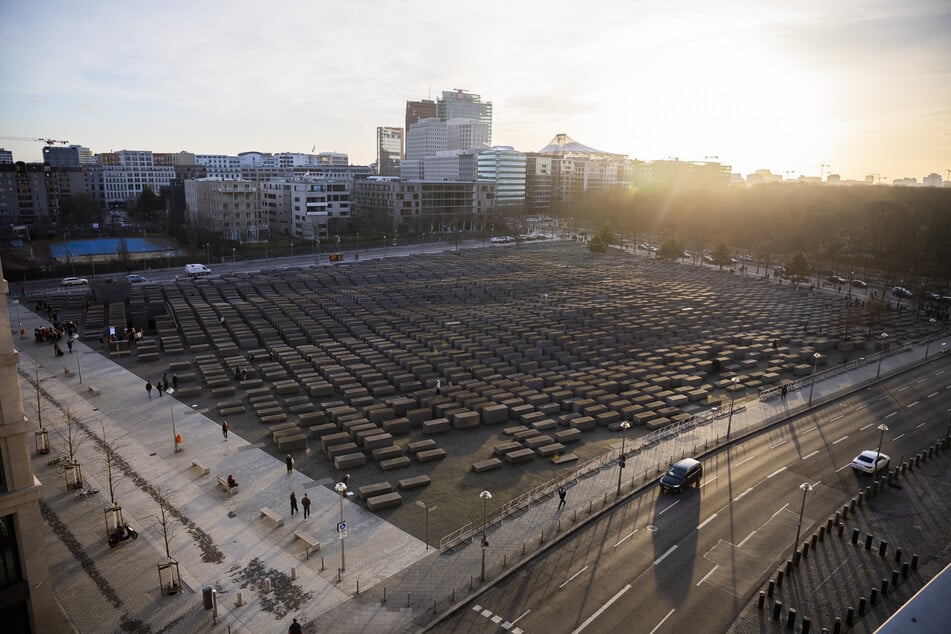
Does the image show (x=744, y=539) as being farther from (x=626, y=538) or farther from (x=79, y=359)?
(x=79, y=359)

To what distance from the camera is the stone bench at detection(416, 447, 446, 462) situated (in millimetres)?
26312

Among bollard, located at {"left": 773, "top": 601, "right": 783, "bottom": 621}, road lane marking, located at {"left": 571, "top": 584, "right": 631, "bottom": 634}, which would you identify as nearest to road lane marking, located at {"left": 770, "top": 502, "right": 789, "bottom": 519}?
bollard, located at {"left": 773, "top": 601, "right": 783, "bottom": 621}

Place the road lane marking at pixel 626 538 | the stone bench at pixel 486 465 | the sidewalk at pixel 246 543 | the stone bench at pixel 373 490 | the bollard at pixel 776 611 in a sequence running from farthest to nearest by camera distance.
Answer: the stone bench at pixel 486 465 → the stone bench at pixel 373 490 → the road lane marking at pixel 626 538 → the bollard at pixel 776 611 → the sidewalk at pixel 246 543

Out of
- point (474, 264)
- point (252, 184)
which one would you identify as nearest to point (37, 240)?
point (252, 184)

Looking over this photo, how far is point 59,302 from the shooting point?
5409 centimetres

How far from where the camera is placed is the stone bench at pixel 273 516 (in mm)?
20938

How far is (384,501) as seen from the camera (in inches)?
881

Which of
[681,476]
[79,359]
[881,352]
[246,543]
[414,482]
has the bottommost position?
[246,543]

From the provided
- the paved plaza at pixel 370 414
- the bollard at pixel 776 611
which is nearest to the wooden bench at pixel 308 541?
the paved plaza at pixel 370 414

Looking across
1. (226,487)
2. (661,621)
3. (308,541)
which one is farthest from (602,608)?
(226,487)

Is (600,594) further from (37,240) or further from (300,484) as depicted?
(37,240)

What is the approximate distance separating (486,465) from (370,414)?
7.75m

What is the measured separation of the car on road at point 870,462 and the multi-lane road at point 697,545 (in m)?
0.44

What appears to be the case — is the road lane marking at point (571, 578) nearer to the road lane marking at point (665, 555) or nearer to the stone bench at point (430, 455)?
the road lane marking at point (665, 555)
